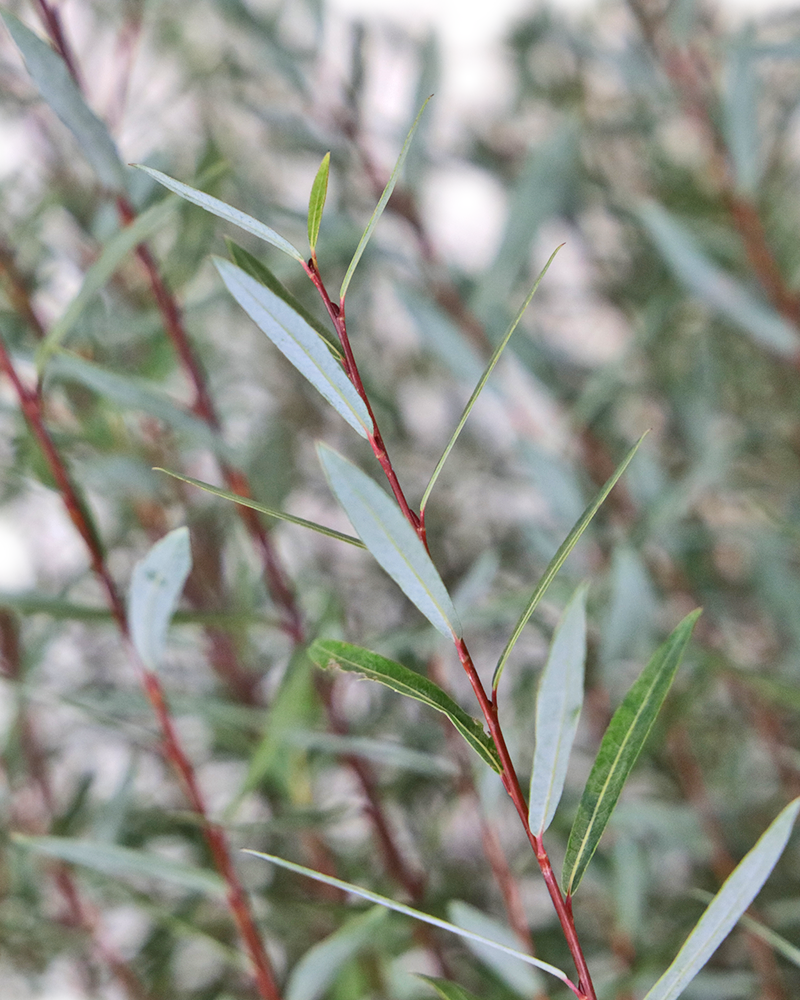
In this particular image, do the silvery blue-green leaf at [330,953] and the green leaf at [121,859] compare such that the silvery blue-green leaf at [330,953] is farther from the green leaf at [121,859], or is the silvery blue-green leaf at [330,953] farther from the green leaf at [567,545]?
the green leaf at [567,545]

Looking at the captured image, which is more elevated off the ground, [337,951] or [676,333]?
[676,333]

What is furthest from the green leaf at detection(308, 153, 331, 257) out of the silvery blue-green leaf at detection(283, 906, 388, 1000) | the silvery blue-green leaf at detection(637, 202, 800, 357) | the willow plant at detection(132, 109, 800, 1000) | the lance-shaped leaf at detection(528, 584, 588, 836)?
the silvery blue-green leaf at detection(637, 202, 800, 357)

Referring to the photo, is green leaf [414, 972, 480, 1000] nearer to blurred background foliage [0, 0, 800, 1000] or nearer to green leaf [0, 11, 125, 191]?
blurred background foliage [0, 0, 800, 1000]

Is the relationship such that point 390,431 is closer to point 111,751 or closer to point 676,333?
point 676,333

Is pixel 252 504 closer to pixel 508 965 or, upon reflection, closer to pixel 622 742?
pixel 622 742

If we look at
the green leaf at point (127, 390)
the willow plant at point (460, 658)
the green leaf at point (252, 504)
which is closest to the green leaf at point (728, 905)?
the willow plant at point (460, 658)

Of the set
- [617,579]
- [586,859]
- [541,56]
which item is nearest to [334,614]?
[617,579]
